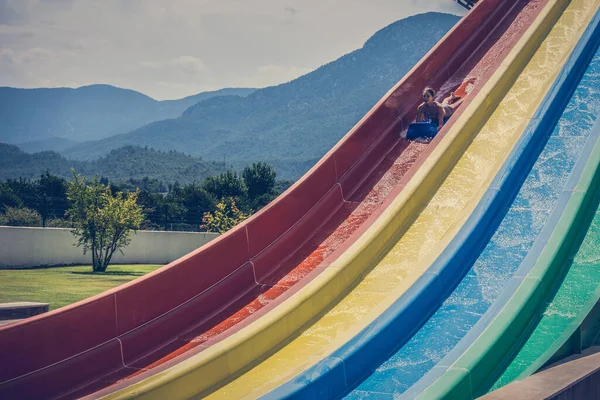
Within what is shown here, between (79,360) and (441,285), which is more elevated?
(441,285)

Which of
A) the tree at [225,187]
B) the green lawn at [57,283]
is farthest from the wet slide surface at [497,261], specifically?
the tree at [225,187]

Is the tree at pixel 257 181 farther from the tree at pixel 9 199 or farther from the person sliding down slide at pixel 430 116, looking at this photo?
the person sliding down slide at pixel 430 116

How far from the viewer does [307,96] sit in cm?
14188

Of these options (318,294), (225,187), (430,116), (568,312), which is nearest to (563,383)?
(568,312)

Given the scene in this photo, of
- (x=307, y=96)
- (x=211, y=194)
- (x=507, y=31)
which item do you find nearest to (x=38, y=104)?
(x=307, y=96)

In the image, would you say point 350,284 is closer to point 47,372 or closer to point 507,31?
point 47,372

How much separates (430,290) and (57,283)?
44.3 feet

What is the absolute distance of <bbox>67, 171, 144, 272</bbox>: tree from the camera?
23.4 meters

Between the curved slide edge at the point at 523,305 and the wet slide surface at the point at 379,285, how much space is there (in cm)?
85

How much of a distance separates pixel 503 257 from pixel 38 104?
626ft

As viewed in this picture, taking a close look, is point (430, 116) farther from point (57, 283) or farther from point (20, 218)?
point (20, 218)

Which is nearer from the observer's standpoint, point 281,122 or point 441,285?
point 441,285

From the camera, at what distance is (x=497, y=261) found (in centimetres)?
652

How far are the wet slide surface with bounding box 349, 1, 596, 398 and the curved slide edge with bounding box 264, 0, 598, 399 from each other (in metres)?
0.08
